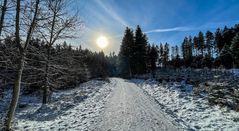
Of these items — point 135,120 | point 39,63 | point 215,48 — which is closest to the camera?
point 135,120

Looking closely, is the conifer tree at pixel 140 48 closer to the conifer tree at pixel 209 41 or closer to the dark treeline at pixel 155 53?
the dark treeline at pixel 155 53

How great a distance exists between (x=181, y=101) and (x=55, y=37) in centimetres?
980

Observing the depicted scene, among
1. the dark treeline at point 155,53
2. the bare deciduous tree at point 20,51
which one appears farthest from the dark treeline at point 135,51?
the bare deciduous tree at point 20,51

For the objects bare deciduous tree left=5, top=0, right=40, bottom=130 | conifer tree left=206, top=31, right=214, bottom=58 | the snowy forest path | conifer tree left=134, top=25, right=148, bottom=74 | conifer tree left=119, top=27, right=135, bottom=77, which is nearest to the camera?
bare deciduous tree left=5, top=0, right=40, bottom=130

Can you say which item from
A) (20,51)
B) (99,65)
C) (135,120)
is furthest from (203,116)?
(99,65)

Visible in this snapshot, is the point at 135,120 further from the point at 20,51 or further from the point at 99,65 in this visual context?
the point at 99,65

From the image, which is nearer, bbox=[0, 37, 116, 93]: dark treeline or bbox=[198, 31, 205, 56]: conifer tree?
bbox=[0, 37, 116, 93]: dark treeline

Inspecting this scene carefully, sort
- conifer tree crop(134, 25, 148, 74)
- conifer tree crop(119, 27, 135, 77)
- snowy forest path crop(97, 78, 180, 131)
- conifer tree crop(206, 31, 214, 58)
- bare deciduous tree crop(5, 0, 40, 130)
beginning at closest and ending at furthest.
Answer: bare deciduous tree crop(5, 0, 40, 130)
snowy forest path crop(97, 78, 180, 131)
conifer tree crop(134, 25, 148, 74)
conifer tree crop(119, 27, 135, 77)
conifer tree crop(206, 31, 214, 58)

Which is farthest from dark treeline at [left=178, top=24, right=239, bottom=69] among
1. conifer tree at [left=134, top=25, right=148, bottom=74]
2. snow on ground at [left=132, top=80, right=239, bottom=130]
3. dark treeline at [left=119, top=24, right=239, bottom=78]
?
snow on ground at [left=132, top=80, right=239, bottom=130]

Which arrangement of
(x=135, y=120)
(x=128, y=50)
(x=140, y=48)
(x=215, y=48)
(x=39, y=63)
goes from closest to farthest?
(x=135, y=120) → (x=39, y=63) → (x=140, y=48) → (x=128, y=50) → (x=215, y=48)

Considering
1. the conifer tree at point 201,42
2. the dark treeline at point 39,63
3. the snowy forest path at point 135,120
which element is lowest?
the snowy forest path at point 135,120

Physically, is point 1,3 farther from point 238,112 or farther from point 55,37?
point 238,112

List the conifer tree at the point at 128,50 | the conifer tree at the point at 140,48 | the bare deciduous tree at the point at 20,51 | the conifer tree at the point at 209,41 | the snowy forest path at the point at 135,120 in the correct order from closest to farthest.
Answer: the bare deciduous tree at the point at 20,51 → the snowy forest path at the point at 135,120 → the conifer tree at the point at 140,48 → the conifer tree at the point at 128,50 → the conifer tree at the point at 209,41

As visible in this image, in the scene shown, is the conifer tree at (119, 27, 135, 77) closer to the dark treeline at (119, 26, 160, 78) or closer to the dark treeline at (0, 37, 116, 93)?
the dark treeline at (119, 26, 160, 78)
